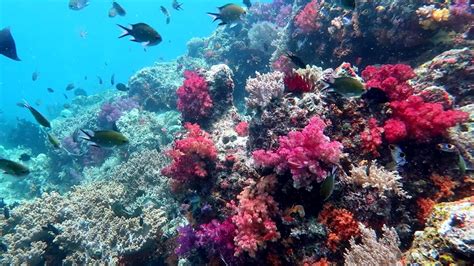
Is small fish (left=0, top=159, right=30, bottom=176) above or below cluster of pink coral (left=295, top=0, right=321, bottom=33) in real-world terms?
below

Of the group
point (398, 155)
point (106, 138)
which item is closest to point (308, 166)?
point (398, 155)

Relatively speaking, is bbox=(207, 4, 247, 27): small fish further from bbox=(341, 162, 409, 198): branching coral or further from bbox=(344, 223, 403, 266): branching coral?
bbox=(344, 223, 403, 266): branching coral

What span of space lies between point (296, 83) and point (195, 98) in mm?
2358

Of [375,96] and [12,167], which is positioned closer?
[375,96]

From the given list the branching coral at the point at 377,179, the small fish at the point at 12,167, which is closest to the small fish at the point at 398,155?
the branching coral at the point at 377,179

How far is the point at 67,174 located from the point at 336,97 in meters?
12.3

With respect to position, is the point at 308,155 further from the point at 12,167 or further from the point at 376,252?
the point at 12,167

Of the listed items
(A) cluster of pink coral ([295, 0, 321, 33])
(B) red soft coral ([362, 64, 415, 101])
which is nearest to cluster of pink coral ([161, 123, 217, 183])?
(B) red soft coral ([362, 64, 415, 101])

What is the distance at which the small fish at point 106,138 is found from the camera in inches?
176

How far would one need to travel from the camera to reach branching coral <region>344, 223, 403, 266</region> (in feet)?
9.70

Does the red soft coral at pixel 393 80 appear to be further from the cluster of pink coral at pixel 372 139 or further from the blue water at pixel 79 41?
the blue water at pixel 79 41

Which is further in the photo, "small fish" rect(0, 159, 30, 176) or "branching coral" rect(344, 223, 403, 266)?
"small fish" rect(0, 159, 30, 176)

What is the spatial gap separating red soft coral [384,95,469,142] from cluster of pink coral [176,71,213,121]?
3354 mm

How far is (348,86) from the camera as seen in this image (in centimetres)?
379
